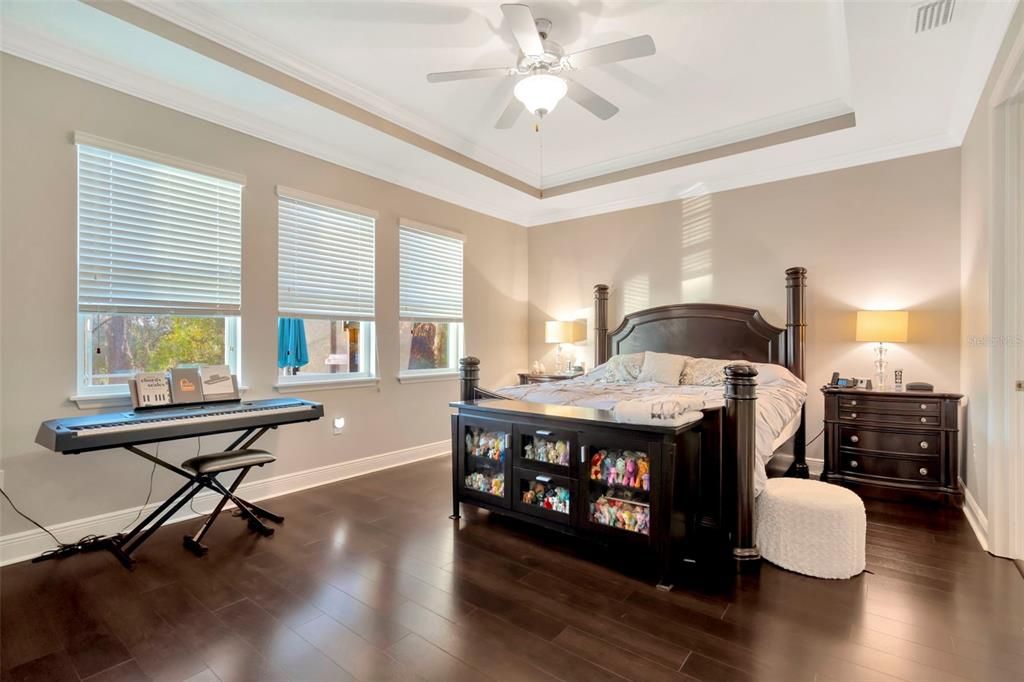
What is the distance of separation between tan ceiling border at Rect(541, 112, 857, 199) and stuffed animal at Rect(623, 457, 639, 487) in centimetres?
310

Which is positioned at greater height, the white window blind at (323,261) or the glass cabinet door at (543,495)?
the white window blind at (323,261)

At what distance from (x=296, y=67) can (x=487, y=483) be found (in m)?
2.92

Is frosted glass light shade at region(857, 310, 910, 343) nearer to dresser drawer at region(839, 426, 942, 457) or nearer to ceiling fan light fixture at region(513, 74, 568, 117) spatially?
dresser drawer at region(839, 426, 942, 457)

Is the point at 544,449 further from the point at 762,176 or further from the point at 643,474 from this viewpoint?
the point at 762,176

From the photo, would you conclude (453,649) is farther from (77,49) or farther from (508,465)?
(77,49)

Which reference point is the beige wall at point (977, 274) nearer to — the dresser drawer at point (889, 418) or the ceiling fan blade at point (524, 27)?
the dresser drawer at point (889, 418)

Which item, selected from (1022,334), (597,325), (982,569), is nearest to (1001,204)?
(1022,334)

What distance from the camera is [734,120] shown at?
12.9 feet

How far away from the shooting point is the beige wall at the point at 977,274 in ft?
8.92

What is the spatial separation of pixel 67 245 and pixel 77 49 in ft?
3.60

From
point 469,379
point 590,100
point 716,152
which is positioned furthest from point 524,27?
point 716,152

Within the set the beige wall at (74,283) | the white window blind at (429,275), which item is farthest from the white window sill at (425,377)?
the white window blind at (429,275)

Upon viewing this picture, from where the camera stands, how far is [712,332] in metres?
4.64

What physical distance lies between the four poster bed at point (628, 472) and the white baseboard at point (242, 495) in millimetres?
1428
